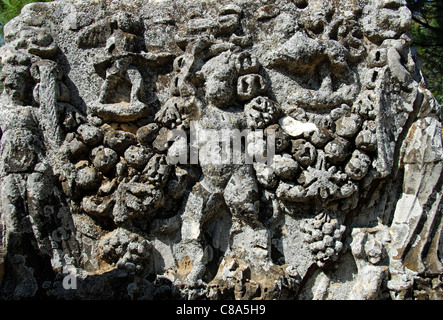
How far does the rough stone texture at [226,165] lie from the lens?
400cm

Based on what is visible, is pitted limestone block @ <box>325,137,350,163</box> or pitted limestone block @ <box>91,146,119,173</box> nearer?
pitted limestone block @ <box>325,137,350,163</box>

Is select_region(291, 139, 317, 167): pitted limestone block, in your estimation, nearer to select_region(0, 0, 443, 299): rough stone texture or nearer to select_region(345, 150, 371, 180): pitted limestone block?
select_region(0, 0, 443, 299): rough stone texture

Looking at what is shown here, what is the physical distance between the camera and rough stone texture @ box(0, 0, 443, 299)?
4.00 metres

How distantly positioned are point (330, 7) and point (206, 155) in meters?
1.94

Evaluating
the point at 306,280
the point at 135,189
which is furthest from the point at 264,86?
the point at 306,280

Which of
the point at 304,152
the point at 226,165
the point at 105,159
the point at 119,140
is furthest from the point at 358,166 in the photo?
the point at 105,159

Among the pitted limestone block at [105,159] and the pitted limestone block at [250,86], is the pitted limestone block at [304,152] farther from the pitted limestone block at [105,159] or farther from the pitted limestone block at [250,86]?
the pitted limestone block at [105,159]

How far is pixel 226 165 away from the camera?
4.09 meters

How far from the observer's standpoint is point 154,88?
4.47 m

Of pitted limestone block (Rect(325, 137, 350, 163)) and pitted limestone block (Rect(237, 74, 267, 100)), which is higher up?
pitted limestone block (Rect(237, 74, 267, 100))

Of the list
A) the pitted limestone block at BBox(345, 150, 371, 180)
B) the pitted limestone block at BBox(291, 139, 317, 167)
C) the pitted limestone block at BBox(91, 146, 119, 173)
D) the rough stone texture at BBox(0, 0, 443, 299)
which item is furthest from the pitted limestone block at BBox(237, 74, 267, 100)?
the pitted limestone block at BBox(91, 146, 119, 173)

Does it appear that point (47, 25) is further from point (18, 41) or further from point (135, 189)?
point (135, 189)

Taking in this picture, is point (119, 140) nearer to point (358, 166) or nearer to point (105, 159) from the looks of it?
point (105, 159)

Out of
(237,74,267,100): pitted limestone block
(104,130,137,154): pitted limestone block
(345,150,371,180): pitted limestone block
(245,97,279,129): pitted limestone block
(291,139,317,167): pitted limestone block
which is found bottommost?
(345,150,371,180): pitted limestone block
